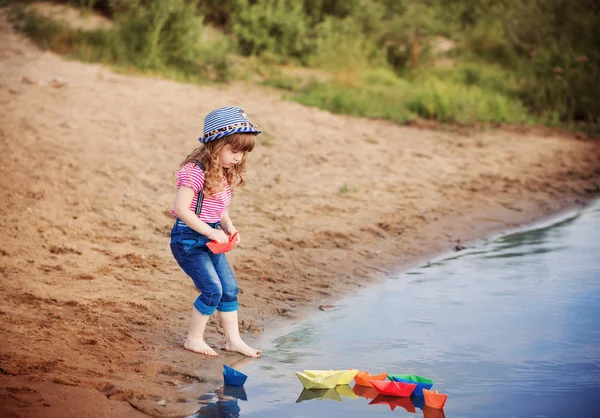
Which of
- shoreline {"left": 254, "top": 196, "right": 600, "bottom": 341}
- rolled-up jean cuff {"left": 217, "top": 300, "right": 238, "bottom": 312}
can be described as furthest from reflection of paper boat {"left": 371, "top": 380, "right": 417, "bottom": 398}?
shoreline {"left": 254, "top": 196, "right": 600, "bottom": 341}

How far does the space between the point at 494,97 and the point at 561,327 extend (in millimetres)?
8982

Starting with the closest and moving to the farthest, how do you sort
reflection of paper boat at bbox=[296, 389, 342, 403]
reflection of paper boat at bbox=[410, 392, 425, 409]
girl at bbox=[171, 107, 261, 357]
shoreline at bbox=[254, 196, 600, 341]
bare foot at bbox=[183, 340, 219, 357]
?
reflection of paper boat at bbox=[410, 392, 425, 409]
reflection of paper boat at bbox=[296, 389, 342, 403]
girl at bbox=[171, 107, 261, 357]
bare foot at bbox=[183, 340, 219, 357]
shoreline at bbox=[254, 196, 600, 341]

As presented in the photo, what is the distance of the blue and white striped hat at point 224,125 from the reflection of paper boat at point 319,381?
1309mm

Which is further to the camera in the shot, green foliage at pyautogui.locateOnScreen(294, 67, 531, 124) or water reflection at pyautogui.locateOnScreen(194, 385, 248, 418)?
green foliage at pyautogui.locateOnScreen(294, 67, 531, 124)

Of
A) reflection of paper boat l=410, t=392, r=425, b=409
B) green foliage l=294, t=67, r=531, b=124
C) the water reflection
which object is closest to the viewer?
the water reflection

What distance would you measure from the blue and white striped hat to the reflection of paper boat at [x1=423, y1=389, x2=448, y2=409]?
1.64 meters

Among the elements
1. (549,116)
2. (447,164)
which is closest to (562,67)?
(549,116)

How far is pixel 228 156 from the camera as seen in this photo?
462 cm

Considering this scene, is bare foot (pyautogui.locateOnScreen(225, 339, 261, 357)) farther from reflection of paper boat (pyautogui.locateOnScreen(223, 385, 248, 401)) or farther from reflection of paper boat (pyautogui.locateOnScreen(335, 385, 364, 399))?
reflection of paper boat (pyautogui.locateOnScreen(335, 385, 364, 399))

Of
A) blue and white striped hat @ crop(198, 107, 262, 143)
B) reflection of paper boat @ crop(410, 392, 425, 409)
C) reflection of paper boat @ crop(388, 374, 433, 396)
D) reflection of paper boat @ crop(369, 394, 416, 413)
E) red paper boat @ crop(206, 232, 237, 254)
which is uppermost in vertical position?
blue and white striped hat @ crop(198, 107, 262, 143)

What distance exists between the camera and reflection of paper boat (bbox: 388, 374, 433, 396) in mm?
4273

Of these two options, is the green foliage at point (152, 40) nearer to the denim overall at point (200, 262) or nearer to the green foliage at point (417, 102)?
the green foliage at point (417, 102)

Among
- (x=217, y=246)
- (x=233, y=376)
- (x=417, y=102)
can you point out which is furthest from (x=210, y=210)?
A: (x=417, y=102)

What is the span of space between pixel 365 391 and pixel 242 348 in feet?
2.68
